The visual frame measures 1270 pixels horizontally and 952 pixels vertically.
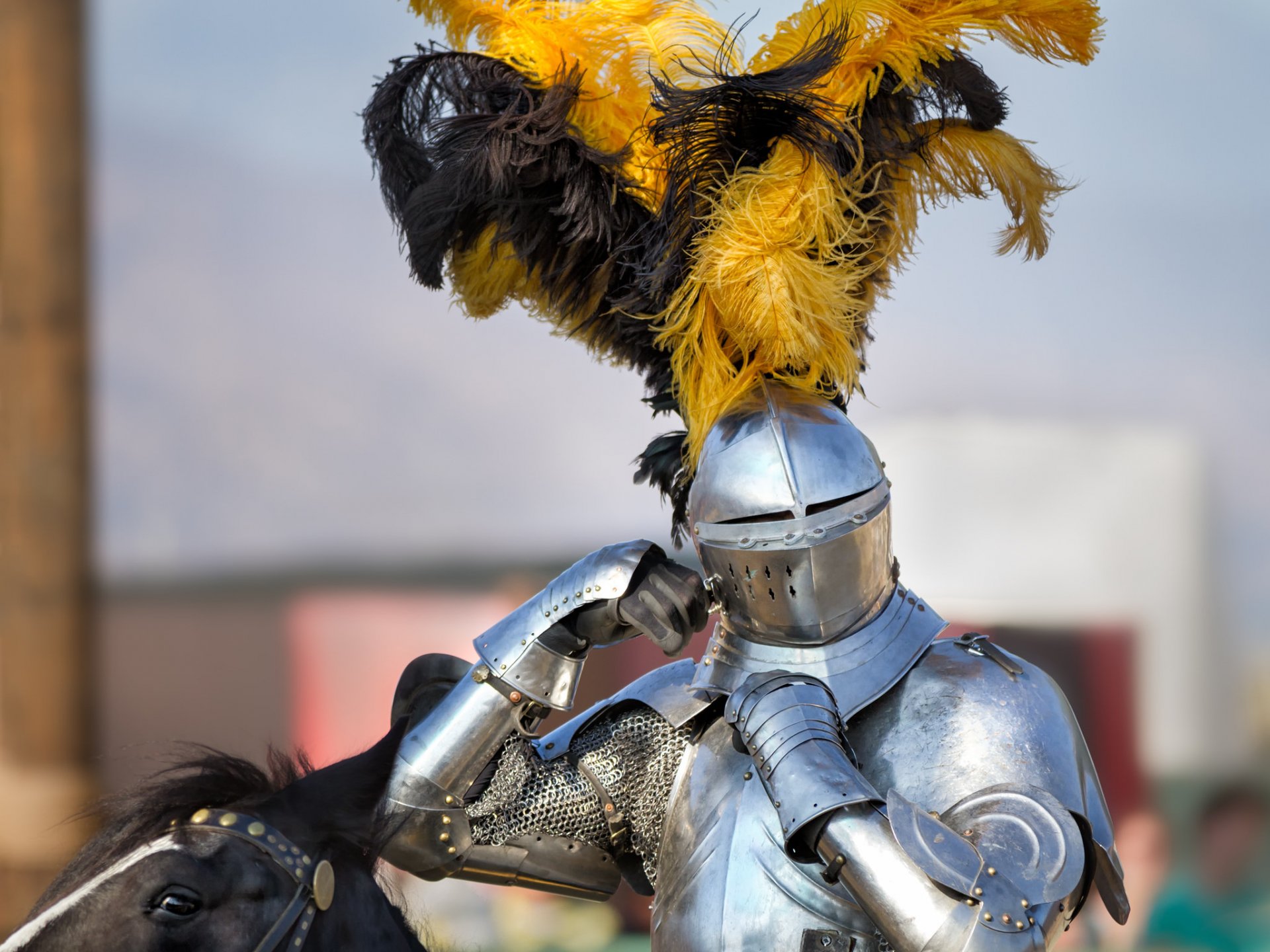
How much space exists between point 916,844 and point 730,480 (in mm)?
660

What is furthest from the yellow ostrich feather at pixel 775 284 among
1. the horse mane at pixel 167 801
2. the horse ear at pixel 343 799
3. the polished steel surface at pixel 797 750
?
the horse mane at pixel 167 801

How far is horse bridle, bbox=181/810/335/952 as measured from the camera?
5.20 feet

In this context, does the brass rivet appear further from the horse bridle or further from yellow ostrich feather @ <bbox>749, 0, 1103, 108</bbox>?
yellow ostrich feather @ <bbox>749, 0, 1103, 108</bbox>

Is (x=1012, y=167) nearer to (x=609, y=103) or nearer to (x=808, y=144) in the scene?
(x=808, y=144)

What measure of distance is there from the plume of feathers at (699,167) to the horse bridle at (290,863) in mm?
976

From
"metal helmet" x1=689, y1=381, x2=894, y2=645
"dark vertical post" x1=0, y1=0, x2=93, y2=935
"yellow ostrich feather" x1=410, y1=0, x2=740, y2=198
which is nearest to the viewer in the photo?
"metal helmet" x1=689, y1=381, x2=894, y2=645

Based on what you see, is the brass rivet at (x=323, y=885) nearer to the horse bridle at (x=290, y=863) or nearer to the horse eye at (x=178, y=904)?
the horse bridle at (x=290, y=863)

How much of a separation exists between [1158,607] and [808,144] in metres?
3.37

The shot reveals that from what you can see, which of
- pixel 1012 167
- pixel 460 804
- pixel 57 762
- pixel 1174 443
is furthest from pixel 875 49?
pixel 57 762

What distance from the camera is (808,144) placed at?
205 cm

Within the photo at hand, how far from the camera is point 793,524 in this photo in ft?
6.58

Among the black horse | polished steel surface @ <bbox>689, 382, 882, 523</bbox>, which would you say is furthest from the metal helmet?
the black horse

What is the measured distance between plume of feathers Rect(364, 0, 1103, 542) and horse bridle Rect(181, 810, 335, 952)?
3.20 ft

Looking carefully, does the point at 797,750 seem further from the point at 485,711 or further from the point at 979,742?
the point at 485,711
